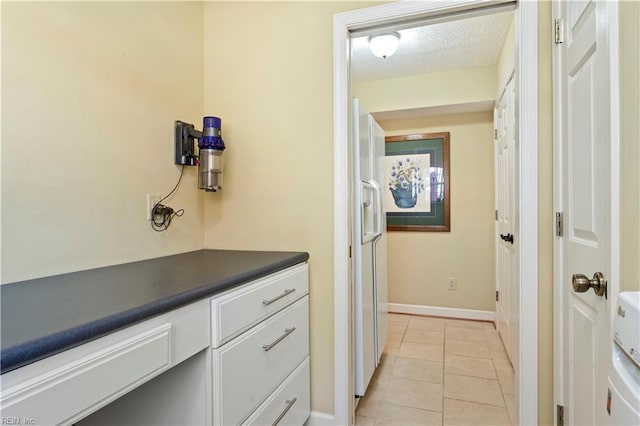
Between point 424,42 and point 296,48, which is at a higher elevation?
point 424,42

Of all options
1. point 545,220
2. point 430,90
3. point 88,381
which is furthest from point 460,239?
point 88,381

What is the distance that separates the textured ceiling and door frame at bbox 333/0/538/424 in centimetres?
64

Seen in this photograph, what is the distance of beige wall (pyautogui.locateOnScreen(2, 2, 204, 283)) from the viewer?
3.47ft

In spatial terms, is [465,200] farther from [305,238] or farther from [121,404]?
[121,404]

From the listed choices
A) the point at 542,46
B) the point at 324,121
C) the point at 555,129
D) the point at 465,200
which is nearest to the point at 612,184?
the point at 555,129

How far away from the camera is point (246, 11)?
1.78 m

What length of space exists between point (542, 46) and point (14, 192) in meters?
2.00

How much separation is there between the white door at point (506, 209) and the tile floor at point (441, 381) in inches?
7.8

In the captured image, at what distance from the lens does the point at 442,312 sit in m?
3.51

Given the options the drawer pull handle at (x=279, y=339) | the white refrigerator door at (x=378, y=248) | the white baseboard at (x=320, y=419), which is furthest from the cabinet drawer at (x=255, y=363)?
the white refrigerator door at (x=378, y=248)

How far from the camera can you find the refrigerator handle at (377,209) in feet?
7.18

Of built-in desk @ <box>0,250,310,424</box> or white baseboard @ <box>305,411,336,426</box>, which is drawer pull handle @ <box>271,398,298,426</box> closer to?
built-in desk @ <box>0,250,310,424</box>

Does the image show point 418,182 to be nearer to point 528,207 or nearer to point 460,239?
point 460,239

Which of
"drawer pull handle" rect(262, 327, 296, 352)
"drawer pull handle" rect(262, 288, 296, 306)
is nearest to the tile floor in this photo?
"drawer pull handle" rect(262, 327, 296, 352)
